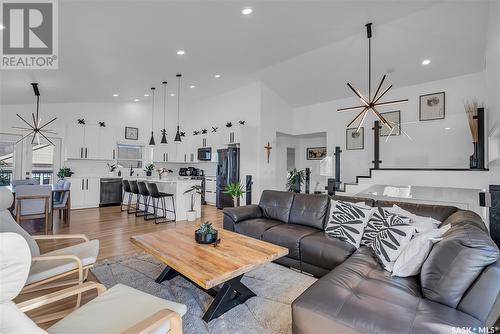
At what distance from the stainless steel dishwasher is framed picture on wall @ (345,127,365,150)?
6811mm

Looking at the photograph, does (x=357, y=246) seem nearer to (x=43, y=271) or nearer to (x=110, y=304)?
(x=110, y=304)

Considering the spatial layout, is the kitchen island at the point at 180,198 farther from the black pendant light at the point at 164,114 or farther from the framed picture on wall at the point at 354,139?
the framed picture on wall at the point at 354,139

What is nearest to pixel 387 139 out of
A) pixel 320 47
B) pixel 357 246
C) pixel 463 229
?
pixel 320 47

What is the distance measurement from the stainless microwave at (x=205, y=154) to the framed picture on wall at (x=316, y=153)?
137 inches

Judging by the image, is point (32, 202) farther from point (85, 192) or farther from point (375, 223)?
point (375, 223)

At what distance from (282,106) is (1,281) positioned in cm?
714

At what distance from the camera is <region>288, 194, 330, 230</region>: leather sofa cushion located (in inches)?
122

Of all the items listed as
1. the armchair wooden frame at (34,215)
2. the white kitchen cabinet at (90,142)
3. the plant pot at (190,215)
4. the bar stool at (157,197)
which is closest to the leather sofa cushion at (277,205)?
the plant pot at (190,215)

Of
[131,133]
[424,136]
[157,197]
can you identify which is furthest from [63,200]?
[424,136]

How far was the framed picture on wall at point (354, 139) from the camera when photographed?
21.3ft

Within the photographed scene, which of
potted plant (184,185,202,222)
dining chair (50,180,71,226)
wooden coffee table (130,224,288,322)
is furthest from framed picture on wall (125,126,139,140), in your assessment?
wooden coffee table (130,224,288,322)

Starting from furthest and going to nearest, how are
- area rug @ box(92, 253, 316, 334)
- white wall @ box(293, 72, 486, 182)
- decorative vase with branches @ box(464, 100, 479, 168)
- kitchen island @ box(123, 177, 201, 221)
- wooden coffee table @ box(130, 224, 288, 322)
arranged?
1. kitchen island @ box(123, 177, 201, 221)
2. white wall @ box(293, 72, 486, 182)
3. decorative vase with branches @ box(464, 100, 479, 168)
4. area rug @ box(92, 253, 316, 334)
5. wooden coffee table @ box(130, 224, 288, 322)

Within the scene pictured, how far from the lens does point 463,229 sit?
1654mm

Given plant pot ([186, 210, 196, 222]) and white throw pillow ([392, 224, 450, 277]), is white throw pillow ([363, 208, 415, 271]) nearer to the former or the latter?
white throw pillow ([392, 224, 450, 277])
